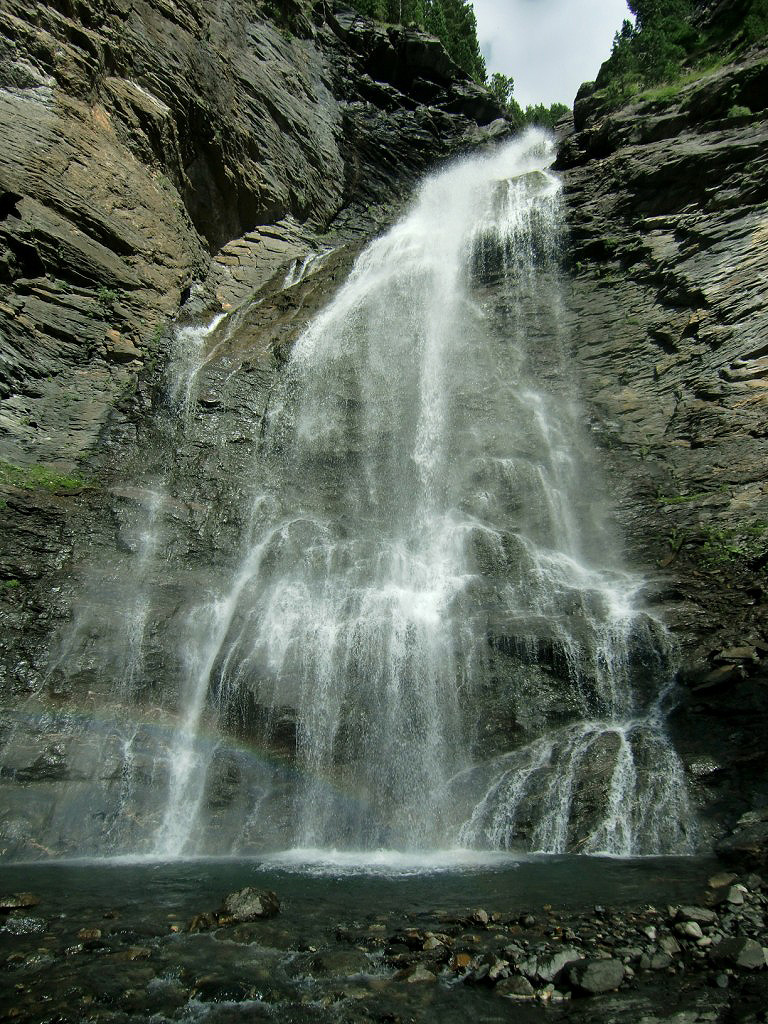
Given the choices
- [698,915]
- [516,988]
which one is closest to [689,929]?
[698,915]

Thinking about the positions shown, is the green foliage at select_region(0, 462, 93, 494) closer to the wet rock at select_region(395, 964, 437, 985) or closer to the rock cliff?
the rock cliff

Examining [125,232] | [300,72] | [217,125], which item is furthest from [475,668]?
[300,72]

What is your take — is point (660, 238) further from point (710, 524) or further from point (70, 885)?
point (70, 885)

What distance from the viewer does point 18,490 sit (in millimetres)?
12906

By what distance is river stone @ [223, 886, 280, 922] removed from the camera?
5.65 meters

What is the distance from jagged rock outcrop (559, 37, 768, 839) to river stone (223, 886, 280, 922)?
570 cm

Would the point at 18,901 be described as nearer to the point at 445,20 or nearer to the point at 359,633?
the point at 359,633

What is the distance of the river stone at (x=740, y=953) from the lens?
Result: 13.7 feet

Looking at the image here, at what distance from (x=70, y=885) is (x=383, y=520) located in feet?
30.7

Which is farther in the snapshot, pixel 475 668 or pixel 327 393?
pixel 327 393

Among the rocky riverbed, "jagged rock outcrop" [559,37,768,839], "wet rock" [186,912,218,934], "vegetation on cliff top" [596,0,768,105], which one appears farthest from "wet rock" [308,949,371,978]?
"vegetation on cliff top" [596,0,768,105]

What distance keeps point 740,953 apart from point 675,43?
1306 inches

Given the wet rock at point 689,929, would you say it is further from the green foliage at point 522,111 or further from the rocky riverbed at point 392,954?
the green foliage at point 522,111

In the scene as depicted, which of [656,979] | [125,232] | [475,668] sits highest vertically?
[125,232]
